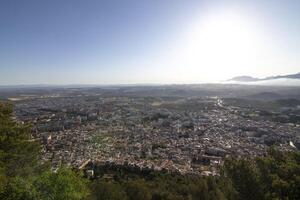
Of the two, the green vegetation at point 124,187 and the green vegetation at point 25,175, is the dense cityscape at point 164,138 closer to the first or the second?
the green vegetation at point 124,187

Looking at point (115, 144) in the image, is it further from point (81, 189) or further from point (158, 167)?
point (81, 189)

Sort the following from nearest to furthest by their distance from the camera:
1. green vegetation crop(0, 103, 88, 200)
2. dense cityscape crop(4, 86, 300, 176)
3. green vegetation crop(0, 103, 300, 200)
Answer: green vegetation crop(0, 103, 88, 200)
green vegetation crop(0, 103, 300, 200)
dense cityscape crop(4, 86, 300, 176)

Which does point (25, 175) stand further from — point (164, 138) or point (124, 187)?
point (164, 138)

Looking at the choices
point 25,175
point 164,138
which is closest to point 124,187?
point 25,175

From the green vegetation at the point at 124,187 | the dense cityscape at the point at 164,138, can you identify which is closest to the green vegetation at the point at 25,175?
the green vegetation at the point at 124,187

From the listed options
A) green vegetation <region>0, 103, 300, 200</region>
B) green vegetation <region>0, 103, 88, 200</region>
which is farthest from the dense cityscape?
green vegetation <region>0, 103, 88, 200</region>

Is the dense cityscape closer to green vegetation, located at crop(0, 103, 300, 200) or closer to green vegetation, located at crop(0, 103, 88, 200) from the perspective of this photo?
green vegetation, located at crop(0, 103, 300, 200)

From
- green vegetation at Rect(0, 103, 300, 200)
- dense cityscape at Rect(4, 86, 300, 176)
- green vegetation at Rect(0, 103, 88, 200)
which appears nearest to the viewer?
green vegetation at Rect(0, 103, 88, 200)

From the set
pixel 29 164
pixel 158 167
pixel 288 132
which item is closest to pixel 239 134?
pixel 288 132
